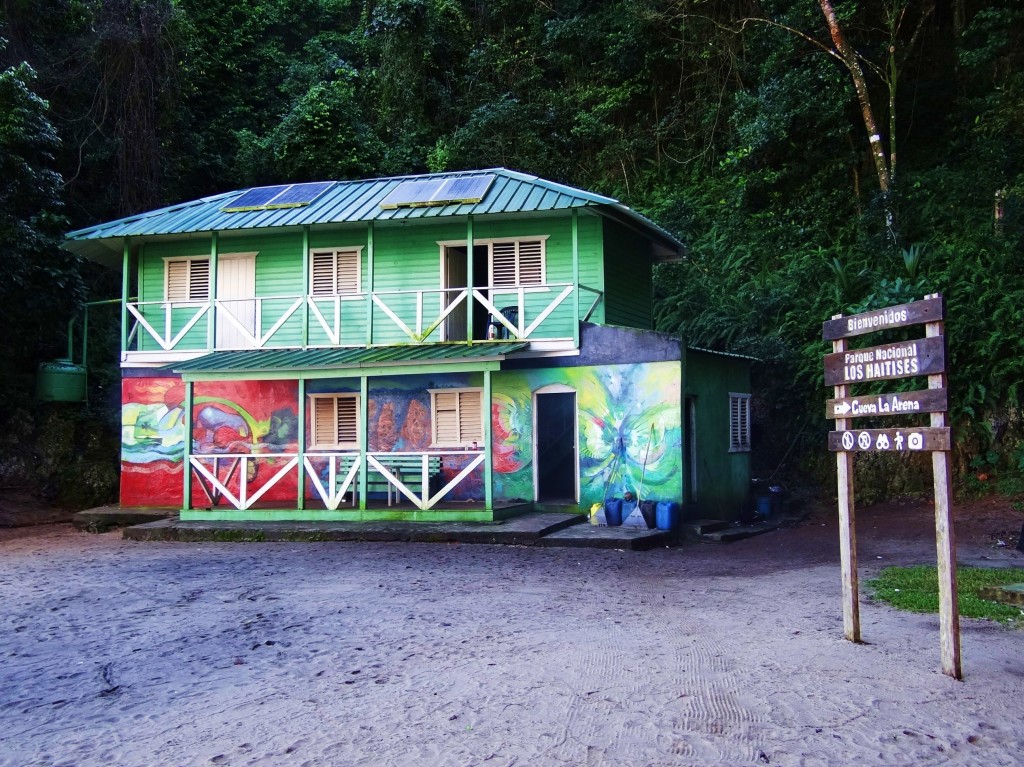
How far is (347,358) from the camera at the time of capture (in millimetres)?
14219

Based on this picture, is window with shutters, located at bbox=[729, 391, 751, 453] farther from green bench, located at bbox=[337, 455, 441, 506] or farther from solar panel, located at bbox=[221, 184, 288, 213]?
solar panel, located at bbox=[221, 184, 288, 213]

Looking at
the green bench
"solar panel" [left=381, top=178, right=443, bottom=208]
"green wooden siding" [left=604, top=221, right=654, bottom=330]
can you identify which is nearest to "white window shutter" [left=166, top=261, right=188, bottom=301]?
"solar panel" [left=381, top=178, right=443, bottom=208]

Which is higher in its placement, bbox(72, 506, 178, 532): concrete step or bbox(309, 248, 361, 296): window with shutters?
bbox(309, 248, 361, 296): window with shutters

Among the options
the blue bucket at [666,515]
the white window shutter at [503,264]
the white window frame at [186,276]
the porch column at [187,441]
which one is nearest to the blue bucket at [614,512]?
the blue bucket at [666,515]

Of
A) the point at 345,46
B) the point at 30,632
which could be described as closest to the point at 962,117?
the point at 345,46

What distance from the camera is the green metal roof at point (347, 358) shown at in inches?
540

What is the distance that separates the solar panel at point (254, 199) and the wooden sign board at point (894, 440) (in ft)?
42.0

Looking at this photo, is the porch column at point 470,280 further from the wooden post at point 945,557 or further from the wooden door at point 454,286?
the wooden post at point 945,557

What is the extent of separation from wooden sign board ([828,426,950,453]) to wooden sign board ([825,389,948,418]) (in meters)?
0.13

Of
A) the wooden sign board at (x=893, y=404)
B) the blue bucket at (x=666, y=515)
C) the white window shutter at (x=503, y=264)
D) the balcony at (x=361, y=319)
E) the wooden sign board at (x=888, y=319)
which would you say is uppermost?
the white window shutter at (x=503, y=264)

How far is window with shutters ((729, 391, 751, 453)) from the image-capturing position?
53.2ft

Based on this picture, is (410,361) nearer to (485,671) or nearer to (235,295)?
(235,295)

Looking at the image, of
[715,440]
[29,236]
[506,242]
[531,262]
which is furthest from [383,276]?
[29,236]

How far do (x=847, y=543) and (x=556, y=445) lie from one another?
10.5 metres
